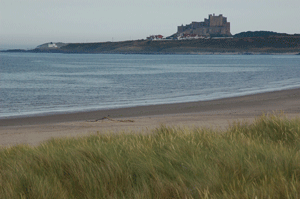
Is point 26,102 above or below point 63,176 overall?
below

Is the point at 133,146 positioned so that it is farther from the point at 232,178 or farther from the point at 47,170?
the point at 232,178

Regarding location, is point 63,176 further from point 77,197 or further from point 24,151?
point 24,151

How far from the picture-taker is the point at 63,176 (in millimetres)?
3961

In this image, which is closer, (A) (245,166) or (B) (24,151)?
(A) (245,166)

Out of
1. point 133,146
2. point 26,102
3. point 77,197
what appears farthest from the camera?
point 26,102

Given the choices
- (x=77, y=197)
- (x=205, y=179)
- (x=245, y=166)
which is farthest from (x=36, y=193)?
(x=245, y=166)

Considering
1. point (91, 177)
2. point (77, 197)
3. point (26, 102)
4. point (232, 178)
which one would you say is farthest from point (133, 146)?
point (26, 102)

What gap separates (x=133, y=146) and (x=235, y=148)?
136 cm

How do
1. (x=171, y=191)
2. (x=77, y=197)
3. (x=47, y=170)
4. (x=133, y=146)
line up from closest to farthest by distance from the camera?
(x=171, y=191) < (x=77, y=197) < (x=47, y=170) < (x=133, y=146)

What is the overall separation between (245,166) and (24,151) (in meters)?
3.29

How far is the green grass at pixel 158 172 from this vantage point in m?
3.20

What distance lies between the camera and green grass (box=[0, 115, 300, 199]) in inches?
126

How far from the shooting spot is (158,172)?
12.4 feet

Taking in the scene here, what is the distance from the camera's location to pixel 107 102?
24.2 m
